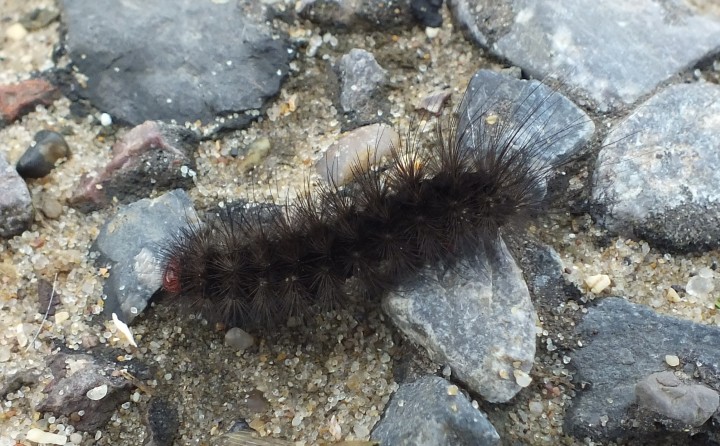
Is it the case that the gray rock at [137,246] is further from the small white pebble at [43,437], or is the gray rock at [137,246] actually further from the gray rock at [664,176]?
the gray rock at [664,176]

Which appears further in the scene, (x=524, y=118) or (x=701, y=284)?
(x=524, y=118)

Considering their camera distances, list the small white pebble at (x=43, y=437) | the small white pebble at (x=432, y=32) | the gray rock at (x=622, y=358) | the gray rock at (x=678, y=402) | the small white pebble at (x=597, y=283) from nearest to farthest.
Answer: the gray rock at (x=678, y=402) → the gray rock at (x=622, y=358) → the small white pebble at (x=43, y=437) → the small white pebble at (x=597, y=283) → the small white pebble at (x=432, y=32)

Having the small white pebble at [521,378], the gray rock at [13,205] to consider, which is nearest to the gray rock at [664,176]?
the small white pebble at [521,378]

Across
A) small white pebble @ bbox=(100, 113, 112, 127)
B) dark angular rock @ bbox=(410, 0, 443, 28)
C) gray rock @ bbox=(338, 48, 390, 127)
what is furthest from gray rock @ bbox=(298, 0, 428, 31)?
small white pebble @ bbox=(100, 113, 112, 127)

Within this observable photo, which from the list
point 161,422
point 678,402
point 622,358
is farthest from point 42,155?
point 678,402

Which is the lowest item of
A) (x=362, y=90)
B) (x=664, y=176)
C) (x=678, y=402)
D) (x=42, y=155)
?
(x=42, y=155)

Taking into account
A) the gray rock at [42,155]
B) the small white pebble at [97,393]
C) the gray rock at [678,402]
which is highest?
the gray rock at [678,402]

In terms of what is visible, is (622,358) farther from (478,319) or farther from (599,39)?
(599,39)

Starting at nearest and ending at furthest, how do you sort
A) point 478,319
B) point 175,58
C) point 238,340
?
point 478,319, point 238,340, point 175,58
